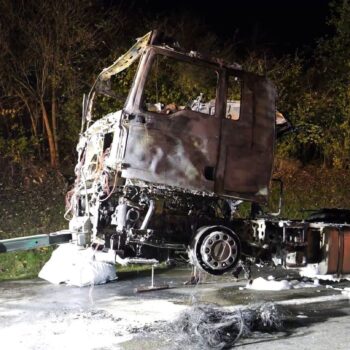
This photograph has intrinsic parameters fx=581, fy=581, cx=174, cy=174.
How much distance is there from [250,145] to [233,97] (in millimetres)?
660

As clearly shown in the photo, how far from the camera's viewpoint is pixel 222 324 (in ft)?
19.5

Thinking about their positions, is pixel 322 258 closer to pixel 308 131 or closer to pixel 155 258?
pixel 155 258

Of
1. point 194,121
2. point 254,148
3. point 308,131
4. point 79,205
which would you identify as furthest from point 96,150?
point 308,131

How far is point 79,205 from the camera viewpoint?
743 cm

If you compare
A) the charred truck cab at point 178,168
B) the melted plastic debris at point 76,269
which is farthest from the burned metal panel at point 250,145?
the melted plastic debris at point 76,269

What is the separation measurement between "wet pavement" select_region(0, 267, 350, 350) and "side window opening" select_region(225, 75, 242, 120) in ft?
8.17

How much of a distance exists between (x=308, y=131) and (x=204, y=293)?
28.5ft

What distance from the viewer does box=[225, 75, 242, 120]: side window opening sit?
22.9 feet

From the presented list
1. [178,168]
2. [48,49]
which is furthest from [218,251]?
[48,49]

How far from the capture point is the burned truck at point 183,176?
6.49 metres

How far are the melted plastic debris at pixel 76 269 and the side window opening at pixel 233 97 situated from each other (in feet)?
10.7

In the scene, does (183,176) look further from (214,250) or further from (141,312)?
(141,312)

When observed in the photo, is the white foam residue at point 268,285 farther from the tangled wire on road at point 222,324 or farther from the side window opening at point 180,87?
the side window opening at point 180,87

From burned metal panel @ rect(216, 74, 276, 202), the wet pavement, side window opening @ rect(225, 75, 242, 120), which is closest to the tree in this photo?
the wet pavement
